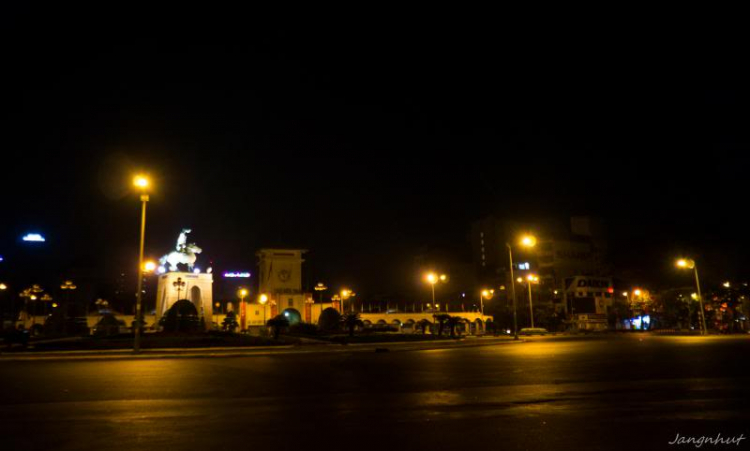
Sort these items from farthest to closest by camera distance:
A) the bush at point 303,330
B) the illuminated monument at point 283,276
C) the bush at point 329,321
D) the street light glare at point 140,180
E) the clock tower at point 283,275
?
the clock tower at point 283,275 < the illuminated monument at point 283,276 < the bush at point 329,321 < the bush at point 303,330 < the street light glare at point 140,180

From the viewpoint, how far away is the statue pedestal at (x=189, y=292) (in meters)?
62.4

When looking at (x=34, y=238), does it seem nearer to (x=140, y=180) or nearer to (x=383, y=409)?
(x=140, y=180)

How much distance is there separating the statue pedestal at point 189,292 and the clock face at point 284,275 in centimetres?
3309

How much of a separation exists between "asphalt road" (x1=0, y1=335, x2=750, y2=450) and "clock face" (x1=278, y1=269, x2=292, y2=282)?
273 feet

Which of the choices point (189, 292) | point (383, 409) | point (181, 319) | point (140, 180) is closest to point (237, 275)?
point (189, 292)

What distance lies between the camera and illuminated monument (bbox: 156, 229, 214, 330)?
62.5 meters

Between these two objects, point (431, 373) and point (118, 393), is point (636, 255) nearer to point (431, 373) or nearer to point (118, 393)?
point (431, 373)

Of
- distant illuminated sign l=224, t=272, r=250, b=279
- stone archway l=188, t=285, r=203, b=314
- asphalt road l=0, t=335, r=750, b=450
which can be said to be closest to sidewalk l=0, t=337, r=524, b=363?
asphalt road l=0, t=335, r=750, b=450

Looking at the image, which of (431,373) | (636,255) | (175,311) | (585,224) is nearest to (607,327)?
(636,255)

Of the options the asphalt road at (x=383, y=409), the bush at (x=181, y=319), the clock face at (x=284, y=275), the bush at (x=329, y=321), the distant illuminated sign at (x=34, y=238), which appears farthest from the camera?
the distant illuminated sign at (x=34, y=238)

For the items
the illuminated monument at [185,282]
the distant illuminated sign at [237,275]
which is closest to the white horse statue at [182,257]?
the illuminated monument at [185,282]

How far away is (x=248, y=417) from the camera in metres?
8.71

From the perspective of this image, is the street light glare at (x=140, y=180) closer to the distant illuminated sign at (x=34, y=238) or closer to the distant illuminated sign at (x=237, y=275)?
the distant illuminated sign at (x=237, y=275)

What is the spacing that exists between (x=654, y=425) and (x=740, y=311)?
66687mm
